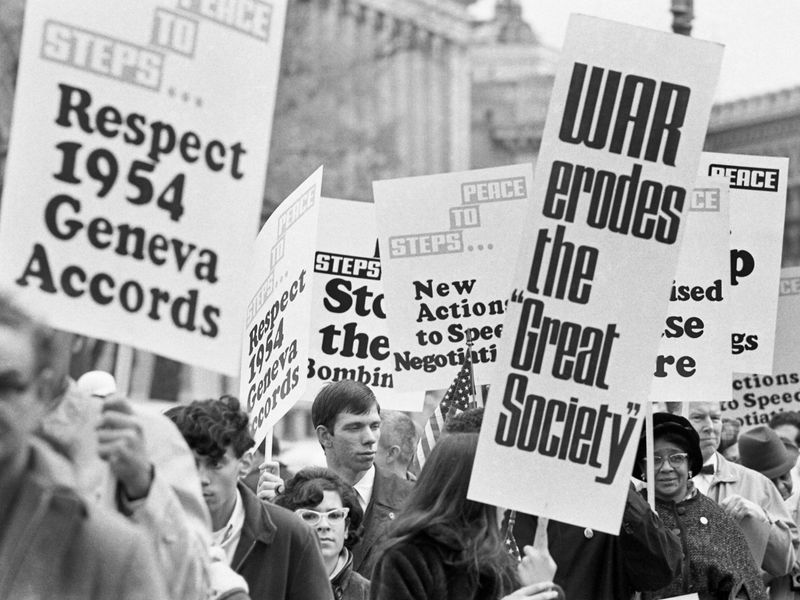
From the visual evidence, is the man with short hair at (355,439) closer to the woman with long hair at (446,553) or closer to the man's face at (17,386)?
the woman with long hair at (446,553)

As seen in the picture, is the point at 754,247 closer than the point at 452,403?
No

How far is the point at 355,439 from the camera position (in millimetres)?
7086

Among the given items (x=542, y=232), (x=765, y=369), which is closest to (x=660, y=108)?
(x=542, y=232)

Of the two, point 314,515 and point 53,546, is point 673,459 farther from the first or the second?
point 53,546

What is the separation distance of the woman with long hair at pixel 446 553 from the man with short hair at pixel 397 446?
262cm

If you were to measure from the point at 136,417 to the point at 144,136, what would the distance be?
894mm

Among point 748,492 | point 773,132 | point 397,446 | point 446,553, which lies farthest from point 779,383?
point 773,132


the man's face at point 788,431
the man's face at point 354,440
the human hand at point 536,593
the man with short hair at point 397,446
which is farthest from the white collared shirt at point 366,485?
the man's face at point 788,431

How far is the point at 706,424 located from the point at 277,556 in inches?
142

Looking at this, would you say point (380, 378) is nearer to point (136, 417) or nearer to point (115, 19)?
point (115, 19)

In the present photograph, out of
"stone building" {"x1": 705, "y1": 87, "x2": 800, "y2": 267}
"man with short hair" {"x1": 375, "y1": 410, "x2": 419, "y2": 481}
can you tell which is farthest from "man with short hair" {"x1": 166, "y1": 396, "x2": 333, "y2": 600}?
"stone building" {"x1": 705, "y1": 87, "x2": 800, "y2": 267}

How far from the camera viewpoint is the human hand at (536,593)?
4.73 metres

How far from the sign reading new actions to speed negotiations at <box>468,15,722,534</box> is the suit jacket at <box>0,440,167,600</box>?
2.42 meters

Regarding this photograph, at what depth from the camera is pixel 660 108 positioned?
5492mm
